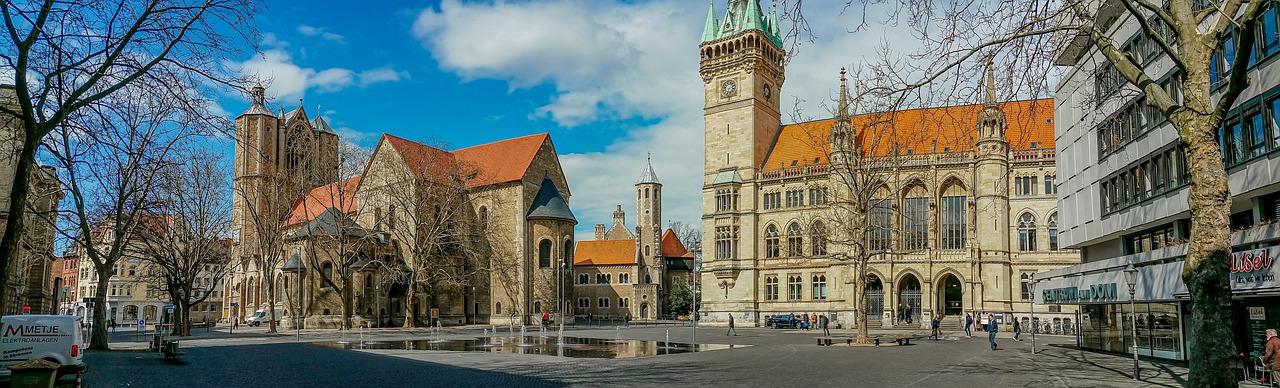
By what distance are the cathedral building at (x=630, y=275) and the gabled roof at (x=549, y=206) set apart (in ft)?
80.5

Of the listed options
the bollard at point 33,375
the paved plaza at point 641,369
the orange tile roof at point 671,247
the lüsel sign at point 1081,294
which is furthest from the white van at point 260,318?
the bollard at point 33,375

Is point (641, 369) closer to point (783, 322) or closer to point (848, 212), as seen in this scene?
point (848, 212)

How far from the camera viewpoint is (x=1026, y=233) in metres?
56.7

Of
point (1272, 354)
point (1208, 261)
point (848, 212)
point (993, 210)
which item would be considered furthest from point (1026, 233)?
point (1208, 261)


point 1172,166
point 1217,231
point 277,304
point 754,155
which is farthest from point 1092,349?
point 277,304

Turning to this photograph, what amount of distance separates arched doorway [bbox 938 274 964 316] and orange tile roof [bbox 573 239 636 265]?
138ft

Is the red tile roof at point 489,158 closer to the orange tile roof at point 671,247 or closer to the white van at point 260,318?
the white van at point 260,318

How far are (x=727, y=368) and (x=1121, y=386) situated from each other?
8.62 m

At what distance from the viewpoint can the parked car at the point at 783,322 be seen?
61.9m

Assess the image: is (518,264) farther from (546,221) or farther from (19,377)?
(19,377)

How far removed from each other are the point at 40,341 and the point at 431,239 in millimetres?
38529

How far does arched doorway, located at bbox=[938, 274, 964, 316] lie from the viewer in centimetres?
5925

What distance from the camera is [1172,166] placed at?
2422 centimetres

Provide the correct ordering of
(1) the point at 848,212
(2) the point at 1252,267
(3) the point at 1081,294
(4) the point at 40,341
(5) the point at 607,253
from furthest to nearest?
(5) the point at 607,253, (1) the point at 848,212, (3) the point at 1081,294, (2) the point at 1252,267, (4) the point at 40,341
